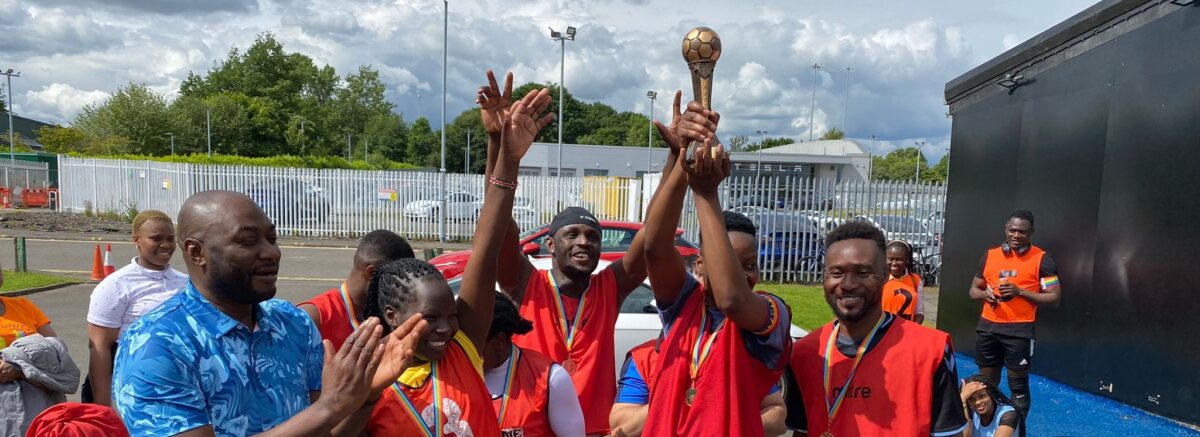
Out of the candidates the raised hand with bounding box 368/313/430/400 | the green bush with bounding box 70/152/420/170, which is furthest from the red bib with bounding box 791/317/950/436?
the green bush with bounding box 70/152/420/170

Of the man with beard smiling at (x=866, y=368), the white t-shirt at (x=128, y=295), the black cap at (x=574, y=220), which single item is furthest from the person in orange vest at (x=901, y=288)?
the white t-shirt at (x=128, y=295)

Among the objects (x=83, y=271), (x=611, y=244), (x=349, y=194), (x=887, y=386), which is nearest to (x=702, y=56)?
(x=887, y=386)

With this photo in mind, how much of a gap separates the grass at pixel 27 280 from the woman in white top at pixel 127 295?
8.62 metres

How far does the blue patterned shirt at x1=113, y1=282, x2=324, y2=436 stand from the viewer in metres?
1.60

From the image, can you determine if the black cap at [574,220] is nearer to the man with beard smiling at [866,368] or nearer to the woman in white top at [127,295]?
the man with beard smiling at [866,368]

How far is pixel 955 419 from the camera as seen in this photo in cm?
214

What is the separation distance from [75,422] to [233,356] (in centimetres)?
43

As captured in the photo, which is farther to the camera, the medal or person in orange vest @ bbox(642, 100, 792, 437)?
the medal

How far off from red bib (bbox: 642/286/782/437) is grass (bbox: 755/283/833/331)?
7144 mm

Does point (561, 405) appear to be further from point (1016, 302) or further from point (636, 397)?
point (1016, 302)

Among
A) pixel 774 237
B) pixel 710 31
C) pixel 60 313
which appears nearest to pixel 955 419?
pixel 710 31

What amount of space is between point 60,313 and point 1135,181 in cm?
1255

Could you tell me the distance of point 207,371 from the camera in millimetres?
1698

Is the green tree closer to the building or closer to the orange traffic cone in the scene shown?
the building
